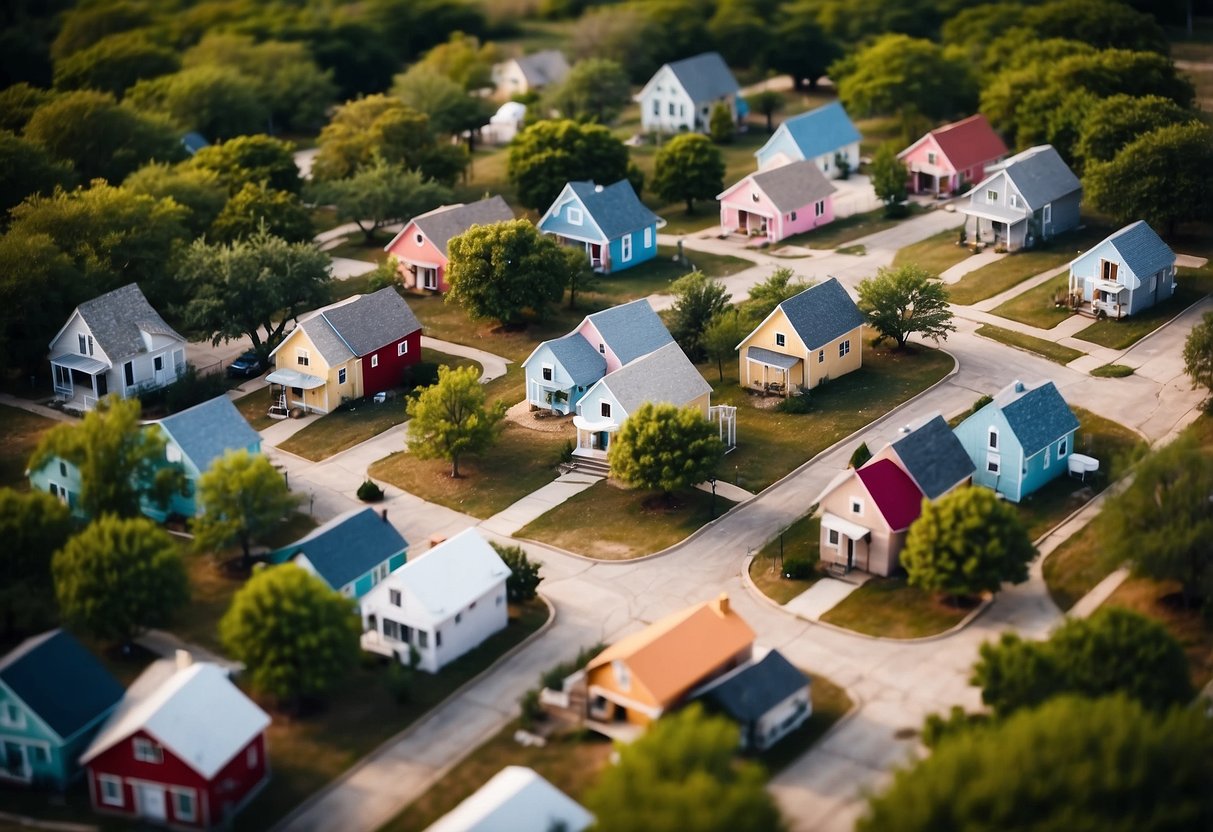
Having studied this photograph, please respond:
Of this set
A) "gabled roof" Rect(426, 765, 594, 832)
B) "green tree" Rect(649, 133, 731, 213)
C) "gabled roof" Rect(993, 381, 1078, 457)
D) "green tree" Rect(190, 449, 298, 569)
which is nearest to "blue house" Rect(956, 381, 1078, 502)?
"gabled roof" Rect(993, 381, 1078, 457)

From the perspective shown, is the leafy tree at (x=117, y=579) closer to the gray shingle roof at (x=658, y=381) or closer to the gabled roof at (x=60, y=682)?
the gabled roof at (x=60, y=682)

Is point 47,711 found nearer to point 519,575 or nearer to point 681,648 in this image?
point 519,575

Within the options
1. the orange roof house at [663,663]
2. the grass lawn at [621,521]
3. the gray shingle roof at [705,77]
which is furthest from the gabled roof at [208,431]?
the gray shingle roof at [705,77]

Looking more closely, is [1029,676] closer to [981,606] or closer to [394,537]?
[981,606]

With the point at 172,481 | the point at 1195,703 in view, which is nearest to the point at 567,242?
the point at 172,481

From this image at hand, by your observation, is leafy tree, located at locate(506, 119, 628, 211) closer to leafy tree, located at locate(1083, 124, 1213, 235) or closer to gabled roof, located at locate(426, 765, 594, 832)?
leafy tree, located at locate(1083, 124, 1213, 235)

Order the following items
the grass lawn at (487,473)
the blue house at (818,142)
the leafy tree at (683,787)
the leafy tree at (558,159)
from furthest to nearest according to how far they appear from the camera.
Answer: the blue house at (818,142) < the leafy tree at (558,159) < the grass lawn at (487,473) < the leafy tree at (683,787)
